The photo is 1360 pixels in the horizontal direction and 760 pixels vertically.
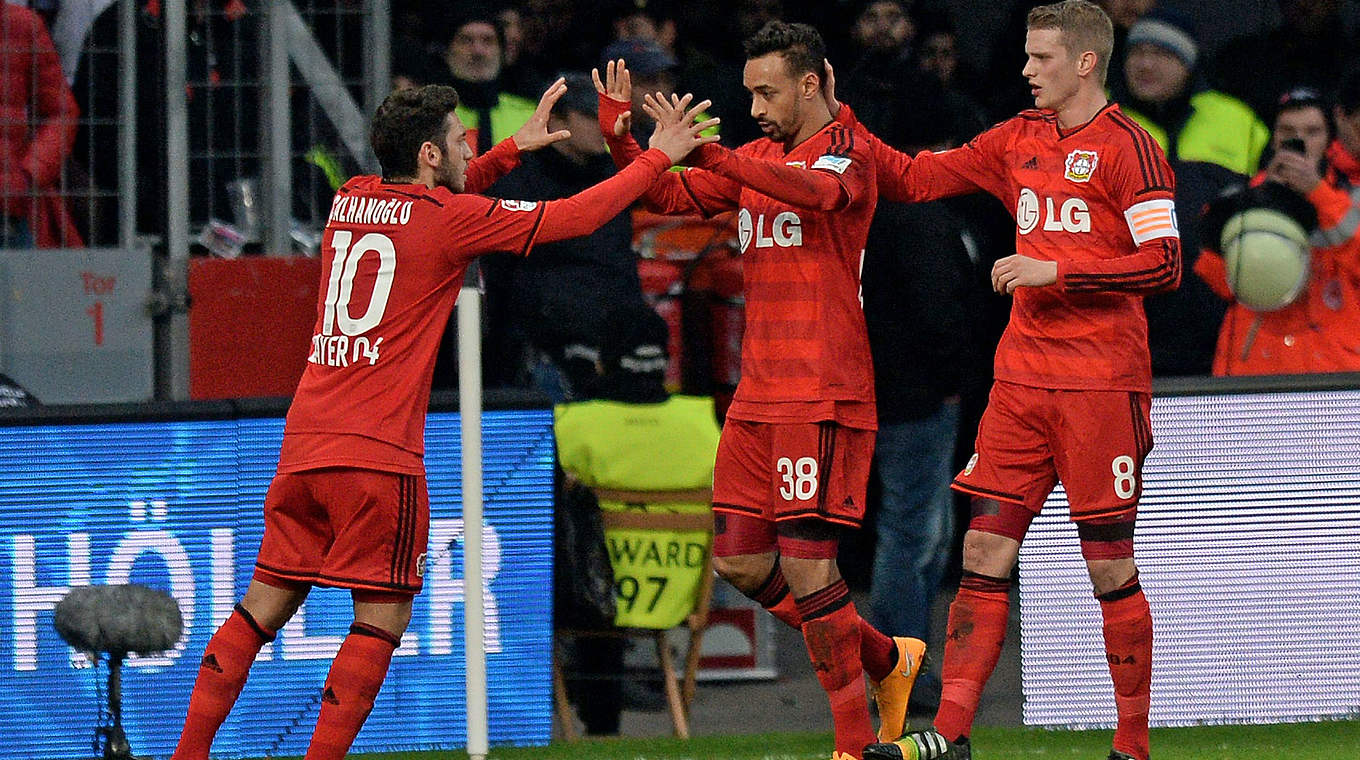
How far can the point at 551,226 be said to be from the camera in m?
5.59

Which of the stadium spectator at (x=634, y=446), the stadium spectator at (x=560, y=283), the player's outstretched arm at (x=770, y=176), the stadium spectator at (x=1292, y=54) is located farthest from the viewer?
the stadium spectator at (x=1292, y=54)

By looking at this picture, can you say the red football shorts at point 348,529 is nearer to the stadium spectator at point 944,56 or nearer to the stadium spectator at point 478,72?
the stadium spectator at point 478,72

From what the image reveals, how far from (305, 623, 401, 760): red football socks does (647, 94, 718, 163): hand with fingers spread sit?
1.53 metres

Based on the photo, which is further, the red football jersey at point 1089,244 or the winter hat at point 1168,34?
the winter hat at point 1168,34

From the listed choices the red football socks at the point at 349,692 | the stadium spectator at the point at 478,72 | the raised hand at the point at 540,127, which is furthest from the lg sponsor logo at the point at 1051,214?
the stadium spectator at the point at 478,72

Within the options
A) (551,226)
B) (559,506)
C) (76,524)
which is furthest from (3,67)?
(551,226)

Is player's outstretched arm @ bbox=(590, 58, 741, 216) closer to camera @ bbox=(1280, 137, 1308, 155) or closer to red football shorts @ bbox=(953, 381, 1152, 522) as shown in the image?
red football shorts @ bbox=(953, 381, 1152, 522)

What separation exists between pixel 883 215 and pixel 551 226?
7.44 ft

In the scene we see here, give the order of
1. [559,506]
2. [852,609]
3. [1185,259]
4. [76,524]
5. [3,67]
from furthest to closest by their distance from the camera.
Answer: [1185,259] < [3,67] < [559,506] < [76,524] < [852,609]

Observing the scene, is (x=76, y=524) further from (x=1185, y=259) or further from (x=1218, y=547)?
(x=1185, y=259)

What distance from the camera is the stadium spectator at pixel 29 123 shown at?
7.74 m

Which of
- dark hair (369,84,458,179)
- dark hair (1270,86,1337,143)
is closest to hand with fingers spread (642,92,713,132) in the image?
dark hair (369,84,458,179)

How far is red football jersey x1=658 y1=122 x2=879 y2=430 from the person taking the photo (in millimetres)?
6020

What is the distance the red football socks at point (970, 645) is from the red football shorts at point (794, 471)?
15.6 inches
